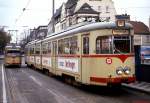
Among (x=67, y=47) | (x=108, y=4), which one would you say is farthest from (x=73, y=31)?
(x=108, y=4)

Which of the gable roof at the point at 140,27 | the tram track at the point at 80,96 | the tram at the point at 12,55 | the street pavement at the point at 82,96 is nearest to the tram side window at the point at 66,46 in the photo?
the tram track at the point at 80,96

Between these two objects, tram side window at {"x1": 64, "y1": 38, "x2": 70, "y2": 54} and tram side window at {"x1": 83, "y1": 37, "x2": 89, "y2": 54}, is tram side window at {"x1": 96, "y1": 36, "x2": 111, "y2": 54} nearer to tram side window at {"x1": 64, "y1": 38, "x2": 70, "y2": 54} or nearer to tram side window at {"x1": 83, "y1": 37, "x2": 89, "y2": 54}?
tram side window at {"x1": 83, "y1": 37, "x2": 89, "y2": 54}

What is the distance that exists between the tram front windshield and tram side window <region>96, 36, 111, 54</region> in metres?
0.26

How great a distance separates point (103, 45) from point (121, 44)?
0.78 meters

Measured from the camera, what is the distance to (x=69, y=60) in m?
20.3

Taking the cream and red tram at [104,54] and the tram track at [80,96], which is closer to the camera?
the tram track at [80,96]

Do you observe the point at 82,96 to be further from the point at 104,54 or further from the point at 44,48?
the point at 44,48

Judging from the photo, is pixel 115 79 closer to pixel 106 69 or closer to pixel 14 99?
pixel 106 69

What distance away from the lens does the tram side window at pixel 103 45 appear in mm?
16552

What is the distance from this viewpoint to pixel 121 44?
16.8 metres

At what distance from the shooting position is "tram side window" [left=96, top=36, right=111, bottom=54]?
16552 millimetres

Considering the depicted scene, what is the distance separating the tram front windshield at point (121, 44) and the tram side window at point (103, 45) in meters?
0.26

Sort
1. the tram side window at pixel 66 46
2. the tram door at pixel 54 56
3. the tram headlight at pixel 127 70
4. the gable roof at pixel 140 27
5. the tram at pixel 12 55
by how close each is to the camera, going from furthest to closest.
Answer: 1. the gable roof at pixel 140 27
2. the tram at pixel 12 55
3. the tram door at pixel 54 56
4. the tram side window at pixel 66 46
5. the tram headlight at pixel 127 70

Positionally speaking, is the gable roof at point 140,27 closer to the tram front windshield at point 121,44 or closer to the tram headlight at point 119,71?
the tram front windshield at point 121,44
